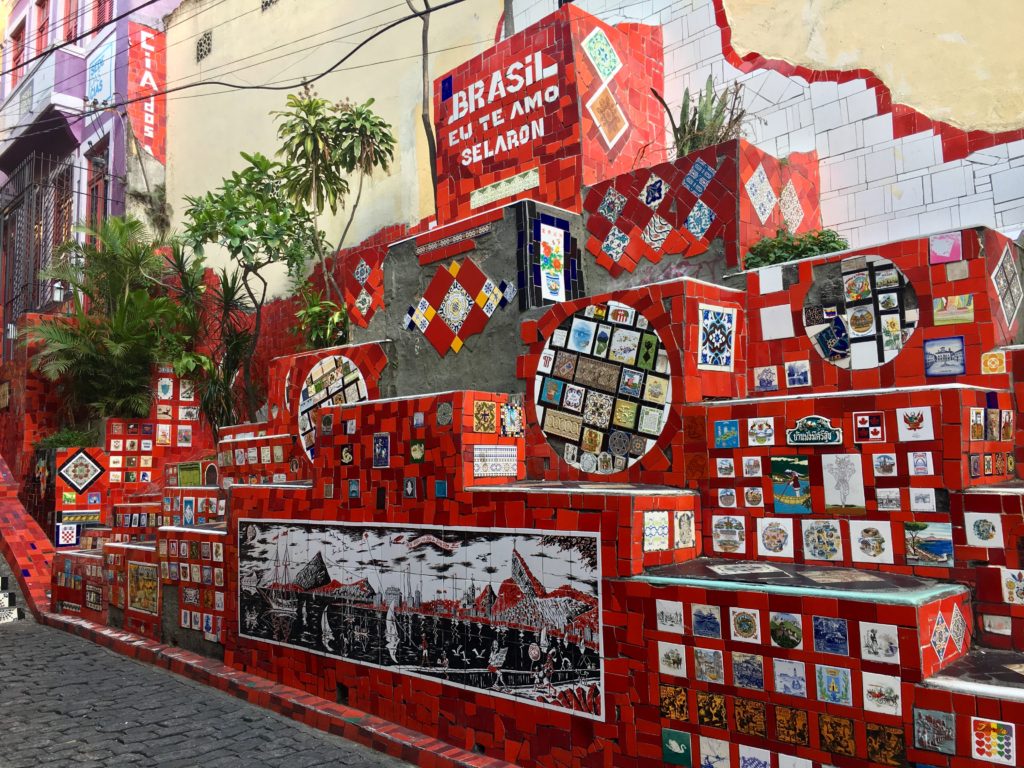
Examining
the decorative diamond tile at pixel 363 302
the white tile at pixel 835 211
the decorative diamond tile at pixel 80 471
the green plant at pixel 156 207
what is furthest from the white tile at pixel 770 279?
the green plant at pixel 156 207

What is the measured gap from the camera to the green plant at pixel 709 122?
22.1ft

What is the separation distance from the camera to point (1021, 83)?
18.1 ft

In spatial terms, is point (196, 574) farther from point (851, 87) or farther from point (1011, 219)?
point (1011, 219)

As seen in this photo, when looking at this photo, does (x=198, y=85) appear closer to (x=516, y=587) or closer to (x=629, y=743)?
(x=516, y=587)

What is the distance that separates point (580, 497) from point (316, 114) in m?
8.17

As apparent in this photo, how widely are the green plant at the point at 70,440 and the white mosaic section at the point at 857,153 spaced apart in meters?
9.67

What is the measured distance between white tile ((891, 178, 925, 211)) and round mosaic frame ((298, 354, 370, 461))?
183 inches

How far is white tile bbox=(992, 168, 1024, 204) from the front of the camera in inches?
217

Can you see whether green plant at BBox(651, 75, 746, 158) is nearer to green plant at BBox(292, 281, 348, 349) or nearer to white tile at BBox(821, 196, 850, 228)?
white tile at BBox(821, 196, 850, 228)

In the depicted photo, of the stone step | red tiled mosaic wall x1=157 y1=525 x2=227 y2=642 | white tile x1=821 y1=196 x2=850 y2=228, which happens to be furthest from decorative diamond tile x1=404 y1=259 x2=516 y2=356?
the stone step

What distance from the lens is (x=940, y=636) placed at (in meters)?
3.30

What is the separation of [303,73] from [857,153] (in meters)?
9.13

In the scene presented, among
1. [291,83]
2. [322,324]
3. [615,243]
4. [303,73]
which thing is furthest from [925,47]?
[291,83]

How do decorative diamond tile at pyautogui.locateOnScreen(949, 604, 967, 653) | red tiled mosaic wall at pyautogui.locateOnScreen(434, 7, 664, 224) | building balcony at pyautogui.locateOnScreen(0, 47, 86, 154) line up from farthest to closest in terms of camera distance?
building balcony at pyautogui.locateOnScreen(0, 47, 86, 154) < red tiled mosaic wall at pyautogui.locateOnScreen(434, 7, 664, 224) < decorative diamond tile at pyautogui.locateOnScreen(949, 604, 967, 653)
